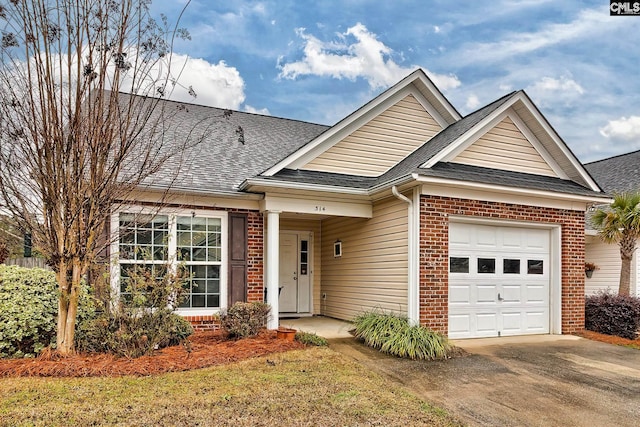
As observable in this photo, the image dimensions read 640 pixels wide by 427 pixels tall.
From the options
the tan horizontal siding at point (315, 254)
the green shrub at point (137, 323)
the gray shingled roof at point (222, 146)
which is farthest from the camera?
the tan horizontal siding at point (315, 254)

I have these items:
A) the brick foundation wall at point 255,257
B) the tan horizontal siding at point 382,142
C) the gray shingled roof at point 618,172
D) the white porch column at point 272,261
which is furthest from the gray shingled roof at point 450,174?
the gray shingled roof at point 618,172

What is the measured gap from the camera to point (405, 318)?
8.45m

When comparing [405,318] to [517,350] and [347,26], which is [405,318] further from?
[347,26]

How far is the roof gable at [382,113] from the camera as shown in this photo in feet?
32.5

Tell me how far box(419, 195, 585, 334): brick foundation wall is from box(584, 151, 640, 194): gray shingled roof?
7.04 metres

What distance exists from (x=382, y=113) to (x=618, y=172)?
11937 mm

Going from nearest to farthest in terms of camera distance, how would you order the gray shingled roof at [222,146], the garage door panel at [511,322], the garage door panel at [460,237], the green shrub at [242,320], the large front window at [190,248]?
the green shrub at [242,320] → the large front window at [190,248] → the garage door panel at [460,237] → the gray shingled roof at [222,146] → the garage door panel at [511,322]

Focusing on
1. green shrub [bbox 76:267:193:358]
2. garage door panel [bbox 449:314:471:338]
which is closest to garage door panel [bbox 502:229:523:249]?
garage door panel [bbox 449:314:471:338]

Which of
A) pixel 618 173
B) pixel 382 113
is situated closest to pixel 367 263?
pixel 382 113

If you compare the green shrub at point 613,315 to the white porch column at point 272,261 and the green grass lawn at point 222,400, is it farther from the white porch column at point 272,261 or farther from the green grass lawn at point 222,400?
the white porch column at point 272,261

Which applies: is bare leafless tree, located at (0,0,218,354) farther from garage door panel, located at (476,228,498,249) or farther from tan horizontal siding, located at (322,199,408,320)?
garage door panel, located at (476,228,498,249)

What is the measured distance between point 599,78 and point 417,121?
7.48m

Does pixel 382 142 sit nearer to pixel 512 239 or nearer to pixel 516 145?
pixel 516 145

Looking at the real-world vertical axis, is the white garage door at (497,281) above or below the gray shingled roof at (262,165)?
below
